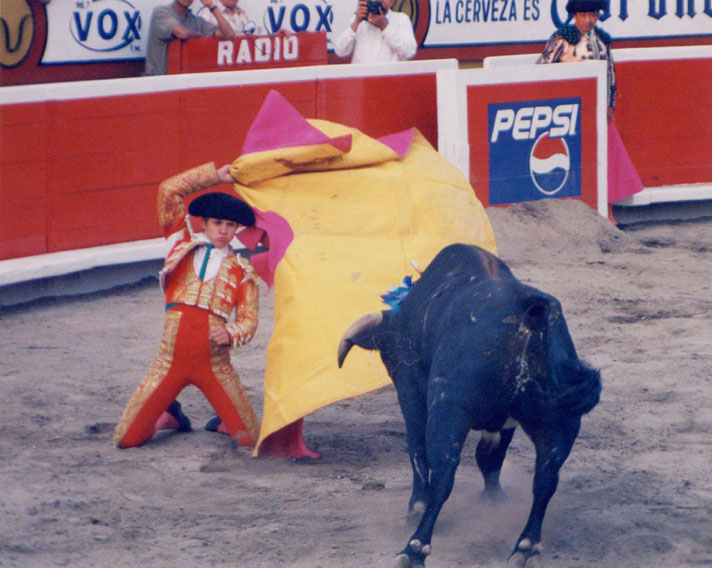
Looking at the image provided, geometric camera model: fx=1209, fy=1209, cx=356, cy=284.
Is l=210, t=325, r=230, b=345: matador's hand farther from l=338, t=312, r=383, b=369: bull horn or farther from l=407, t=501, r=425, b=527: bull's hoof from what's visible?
l=407, t=501, r=425, b=527: bull's hoof

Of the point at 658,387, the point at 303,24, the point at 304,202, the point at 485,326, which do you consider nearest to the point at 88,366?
the point at 304,202

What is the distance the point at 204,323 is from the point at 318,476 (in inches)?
24.8

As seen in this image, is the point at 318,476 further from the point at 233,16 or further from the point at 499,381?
the point at 233,16

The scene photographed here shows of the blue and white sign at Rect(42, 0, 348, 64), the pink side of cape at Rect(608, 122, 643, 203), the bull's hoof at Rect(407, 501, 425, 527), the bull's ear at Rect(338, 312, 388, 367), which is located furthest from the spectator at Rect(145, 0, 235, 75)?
the bull's hoof at Rect(407, 501, 425, 527)

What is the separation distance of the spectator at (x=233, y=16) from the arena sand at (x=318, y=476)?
2.90 m

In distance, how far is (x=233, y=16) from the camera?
8.18 metres

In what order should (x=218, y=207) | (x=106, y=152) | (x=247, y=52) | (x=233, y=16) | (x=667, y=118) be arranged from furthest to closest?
(x=667, y=118) < (x=233, y=16) < (x=247, y=52) < (x=106, y=152) < (x=218, y=207)

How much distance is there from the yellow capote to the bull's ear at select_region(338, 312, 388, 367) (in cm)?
44

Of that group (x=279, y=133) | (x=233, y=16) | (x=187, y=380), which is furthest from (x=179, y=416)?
(x=233, y=16)

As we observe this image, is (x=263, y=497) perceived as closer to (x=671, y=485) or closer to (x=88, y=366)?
(x=671, y=485)

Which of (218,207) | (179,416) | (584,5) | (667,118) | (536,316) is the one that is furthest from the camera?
(667,118)

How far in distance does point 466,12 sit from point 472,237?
6.59 meters

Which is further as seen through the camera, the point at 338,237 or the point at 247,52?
the point at 247,52

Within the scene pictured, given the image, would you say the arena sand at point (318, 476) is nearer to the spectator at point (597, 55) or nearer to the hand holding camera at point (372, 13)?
the spectator at point (597, 55)
